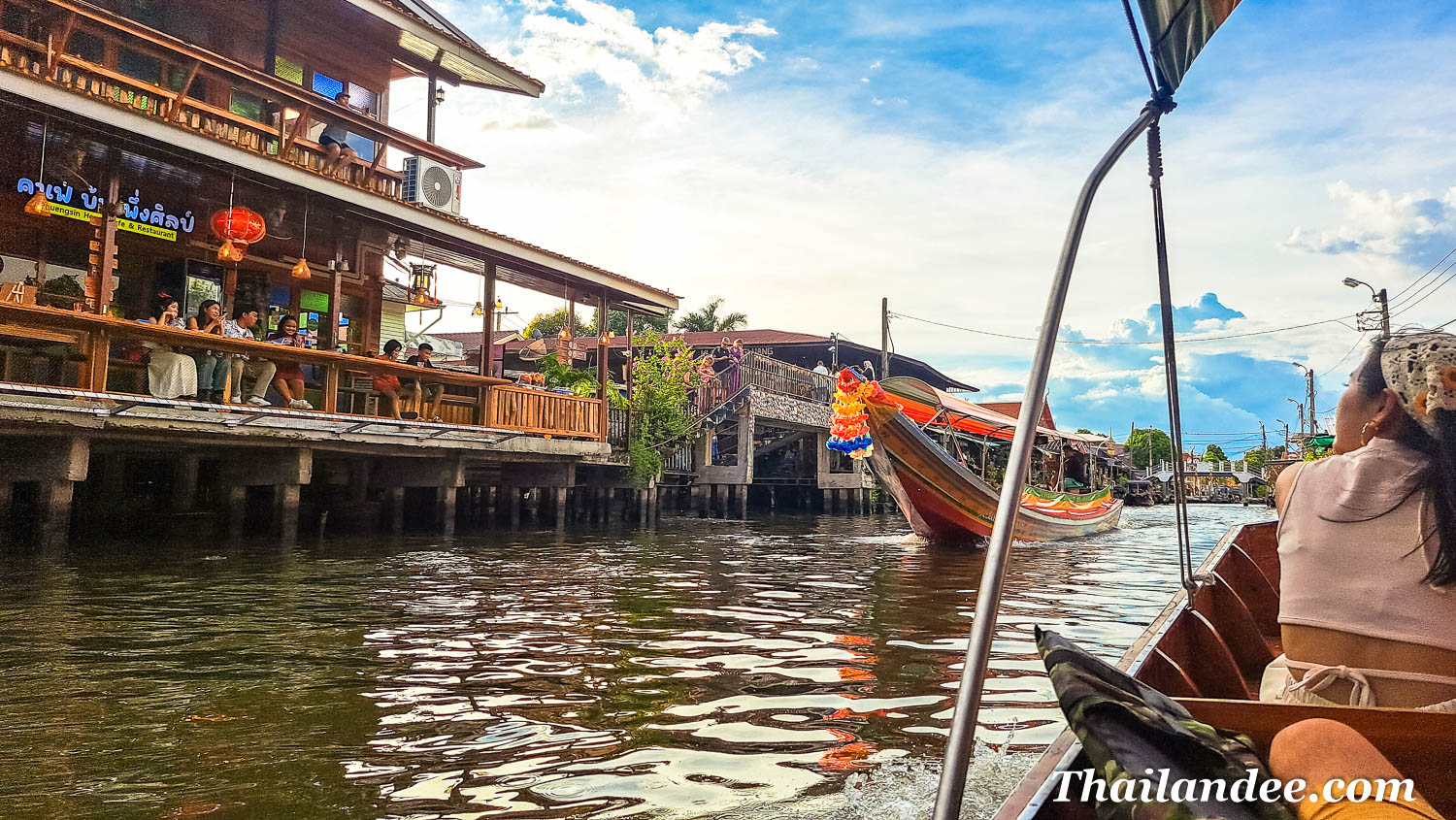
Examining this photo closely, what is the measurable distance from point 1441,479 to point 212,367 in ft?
36.8

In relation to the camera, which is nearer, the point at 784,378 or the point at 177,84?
the point at 177,84

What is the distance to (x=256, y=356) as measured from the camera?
11.1 metres

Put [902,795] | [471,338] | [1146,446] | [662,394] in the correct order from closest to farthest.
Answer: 1. [902,795]
2. [662,394]
3. [471,338]
4. [1146,446]

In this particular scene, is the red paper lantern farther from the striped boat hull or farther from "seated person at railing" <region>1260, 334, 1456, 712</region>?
"seated person at railing" <region>1260, 334, 1456, 712</region>

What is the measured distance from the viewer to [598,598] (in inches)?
304

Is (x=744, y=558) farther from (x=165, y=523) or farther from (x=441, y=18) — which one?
(x=441, y=18)

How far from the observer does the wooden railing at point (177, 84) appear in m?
10.1

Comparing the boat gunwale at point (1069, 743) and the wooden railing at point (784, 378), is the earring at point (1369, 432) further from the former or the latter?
the wooden railing at point (784, 378)

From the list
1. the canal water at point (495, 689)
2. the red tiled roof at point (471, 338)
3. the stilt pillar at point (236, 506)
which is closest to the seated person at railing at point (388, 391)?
the stilt pillar at point (236, 506)

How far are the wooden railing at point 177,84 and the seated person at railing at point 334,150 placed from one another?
0.11m

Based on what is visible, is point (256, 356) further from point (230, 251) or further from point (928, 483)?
point (928, 483)

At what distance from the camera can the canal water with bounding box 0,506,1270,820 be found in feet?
10.2

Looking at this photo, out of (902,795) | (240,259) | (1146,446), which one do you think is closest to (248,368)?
(240,259)

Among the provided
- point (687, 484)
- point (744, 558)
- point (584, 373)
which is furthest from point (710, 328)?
point (744, 558)
